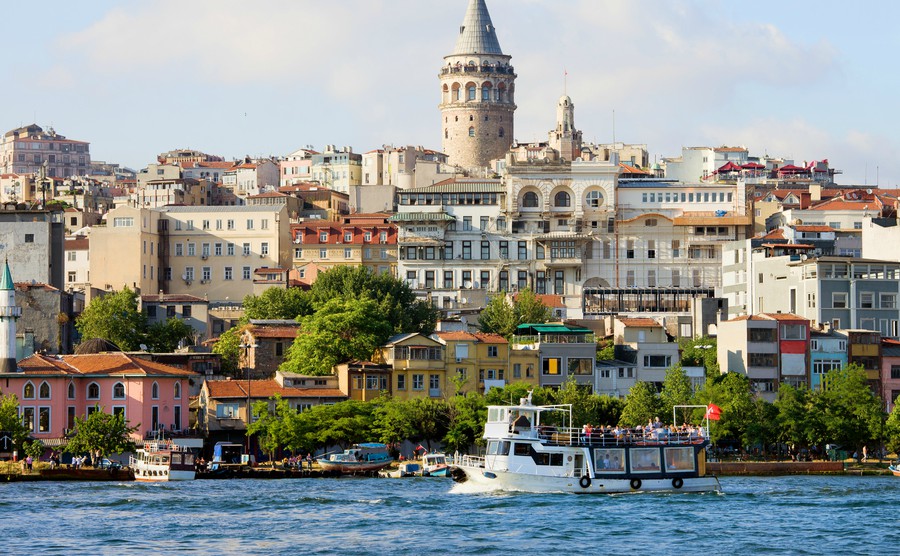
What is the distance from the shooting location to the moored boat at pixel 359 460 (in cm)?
8494

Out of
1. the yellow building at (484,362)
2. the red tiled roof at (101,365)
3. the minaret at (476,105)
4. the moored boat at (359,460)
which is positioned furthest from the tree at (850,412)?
the minaret at (476,105)

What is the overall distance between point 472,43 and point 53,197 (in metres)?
38.8

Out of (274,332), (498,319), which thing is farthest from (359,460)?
(498,319)

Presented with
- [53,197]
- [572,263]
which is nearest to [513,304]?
[572,263]

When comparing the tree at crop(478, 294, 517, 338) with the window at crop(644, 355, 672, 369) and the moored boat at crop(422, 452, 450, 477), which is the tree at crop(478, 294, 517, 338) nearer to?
the window at crop(644, 355, 672, 369)

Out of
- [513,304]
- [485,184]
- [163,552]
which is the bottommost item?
[163,552]

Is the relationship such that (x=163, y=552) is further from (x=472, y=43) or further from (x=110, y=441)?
(x=472, y=43)

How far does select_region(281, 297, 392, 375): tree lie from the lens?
96.9m

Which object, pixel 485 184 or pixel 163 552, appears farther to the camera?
pixel 485 184

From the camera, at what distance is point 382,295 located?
368 ft

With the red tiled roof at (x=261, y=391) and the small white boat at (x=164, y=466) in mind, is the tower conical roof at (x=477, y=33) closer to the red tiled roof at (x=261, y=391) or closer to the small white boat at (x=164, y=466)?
the red tiled roof at (x=261, y=391)

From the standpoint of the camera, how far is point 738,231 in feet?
427

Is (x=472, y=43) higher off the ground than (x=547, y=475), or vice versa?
(x=472, y=43)

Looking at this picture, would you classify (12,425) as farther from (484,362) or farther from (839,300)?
(839,300)
